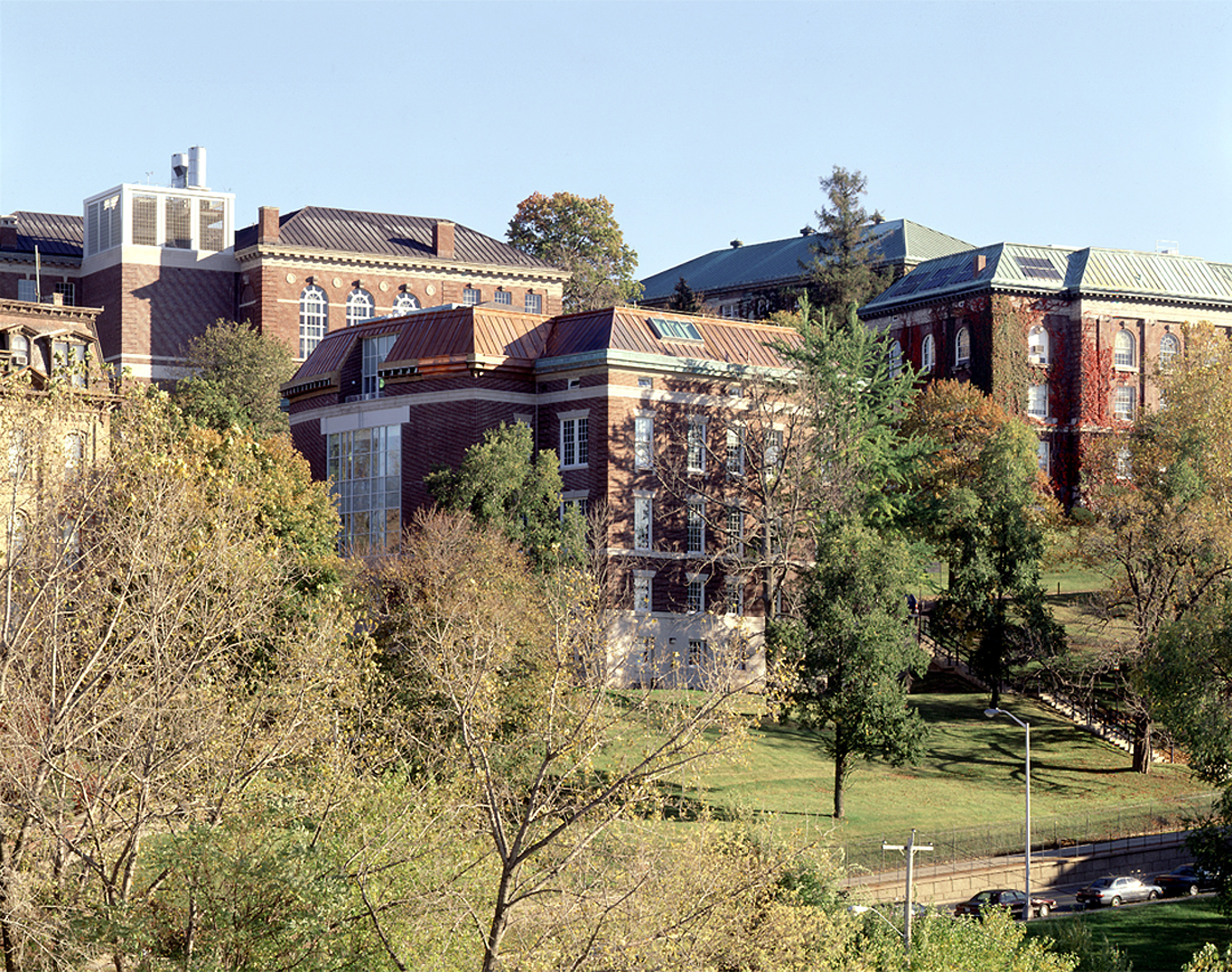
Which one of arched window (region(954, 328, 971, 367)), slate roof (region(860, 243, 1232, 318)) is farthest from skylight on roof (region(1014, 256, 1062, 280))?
arched window (region(954, 328, 971, 367))

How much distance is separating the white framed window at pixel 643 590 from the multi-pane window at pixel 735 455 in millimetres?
5894

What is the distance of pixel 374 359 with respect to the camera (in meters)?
74.2

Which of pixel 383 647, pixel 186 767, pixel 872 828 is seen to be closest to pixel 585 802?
pixel 186 767

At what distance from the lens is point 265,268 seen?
96125mm

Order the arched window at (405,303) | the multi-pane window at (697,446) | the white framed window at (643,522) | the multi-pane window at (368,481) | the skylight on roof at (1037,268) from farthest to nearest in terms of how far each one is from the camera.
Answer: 1. the arched window at (405,303)
2. the skylight on roof at (1037,268)
3. the multi-pane window at (368,481)
4. the multi-pane window at (697,446)
5. the white framed window at (643,522)

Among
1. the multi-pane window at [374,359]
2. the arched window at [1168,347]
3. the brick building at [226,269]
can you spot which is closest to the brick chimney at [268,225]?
the brick building at [226,269]

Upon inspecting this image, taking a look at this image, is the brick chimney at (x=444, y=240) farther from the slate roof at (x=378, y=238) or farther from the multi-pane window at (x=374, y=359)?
the multi-pane window at (x=374, y=359)

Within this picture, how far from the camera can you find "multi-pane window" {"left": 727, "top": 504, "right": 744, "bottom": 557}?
2781 inches

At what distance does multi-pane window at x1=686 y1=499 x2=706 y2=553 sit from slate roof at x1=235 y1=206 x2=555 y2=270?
3552cm

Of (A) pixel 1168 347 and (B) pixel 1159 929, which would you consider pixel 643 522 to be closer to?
(B) pixel 1159 929

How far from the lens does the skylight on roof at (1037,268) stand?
320 feet

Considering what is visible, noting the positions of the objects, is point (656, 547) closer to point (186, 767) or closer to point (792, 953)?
point (792, 953)

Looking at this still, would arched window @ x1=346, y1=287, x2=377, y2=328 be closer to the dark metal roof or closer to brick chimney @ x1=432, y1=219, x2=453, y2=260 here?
brick chimney @ x1=432, y1=219, x2=453, y2=260

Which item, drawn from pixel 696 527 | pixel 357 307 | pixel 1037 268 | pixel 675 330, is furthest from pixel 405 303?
pixel 1037 268
